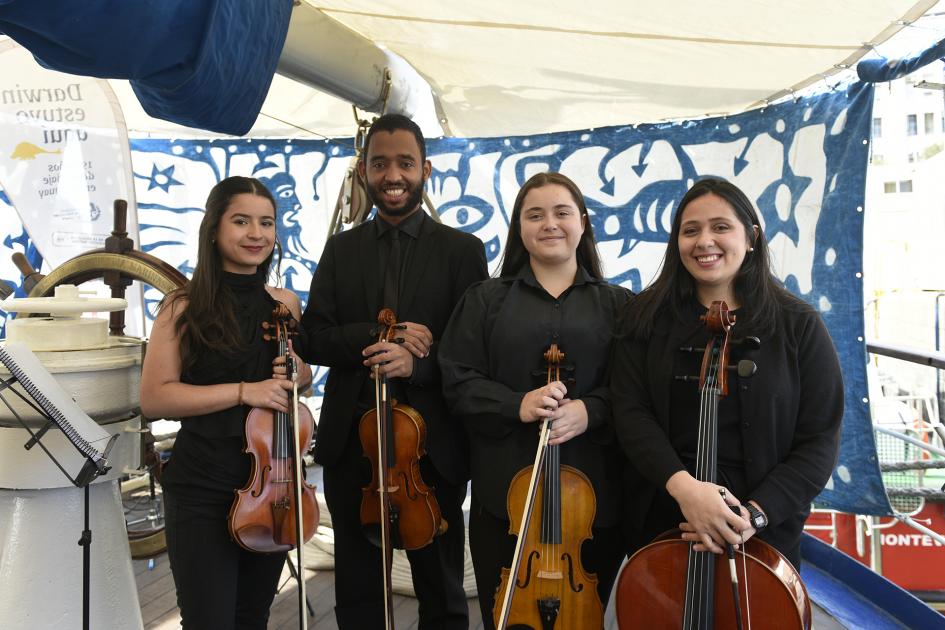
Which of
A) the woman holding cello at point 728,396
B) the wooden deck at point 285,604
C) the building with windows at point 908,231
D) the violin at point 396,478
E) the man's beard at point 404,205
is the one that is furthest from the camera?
the building with windows at point 908,231

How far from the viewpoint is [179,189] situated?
4.54 meters

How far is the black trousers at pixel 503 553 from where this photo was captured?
5.65 ft

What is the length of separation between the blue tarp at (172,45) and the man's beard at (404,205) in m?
0.62

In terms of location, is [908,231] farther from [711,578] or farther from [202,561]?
[202,561]

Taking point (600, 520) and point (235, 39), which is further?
point (600, 520)

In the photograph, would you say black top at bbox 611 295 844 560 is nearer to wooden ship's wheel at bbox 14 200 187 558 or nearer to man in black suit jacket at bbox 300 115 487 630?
man in black suit jacket at bbox 300 115 487 630

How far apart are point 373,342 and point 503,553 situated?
1.99 ft

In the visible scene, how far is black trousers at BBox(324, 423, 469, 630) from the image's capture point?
1984 mm

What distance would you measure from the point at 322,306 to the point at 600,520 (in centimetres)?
94

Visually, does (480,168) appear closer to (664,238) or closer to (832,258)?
(664,238)

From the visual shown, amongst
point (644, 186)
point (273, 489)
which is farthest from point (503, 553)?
point (644, 186)

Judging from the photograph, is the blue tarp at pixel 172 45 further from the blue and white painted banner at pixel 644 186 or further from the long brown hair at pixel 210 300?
the blue and white painted banner at pixel 644 186

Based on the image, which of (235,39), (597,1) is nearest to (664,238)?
(597,1)

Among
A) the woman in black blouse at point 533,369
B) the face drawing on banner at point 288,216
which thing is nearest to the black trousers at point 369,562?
the woman in black blouse at point 533,369
